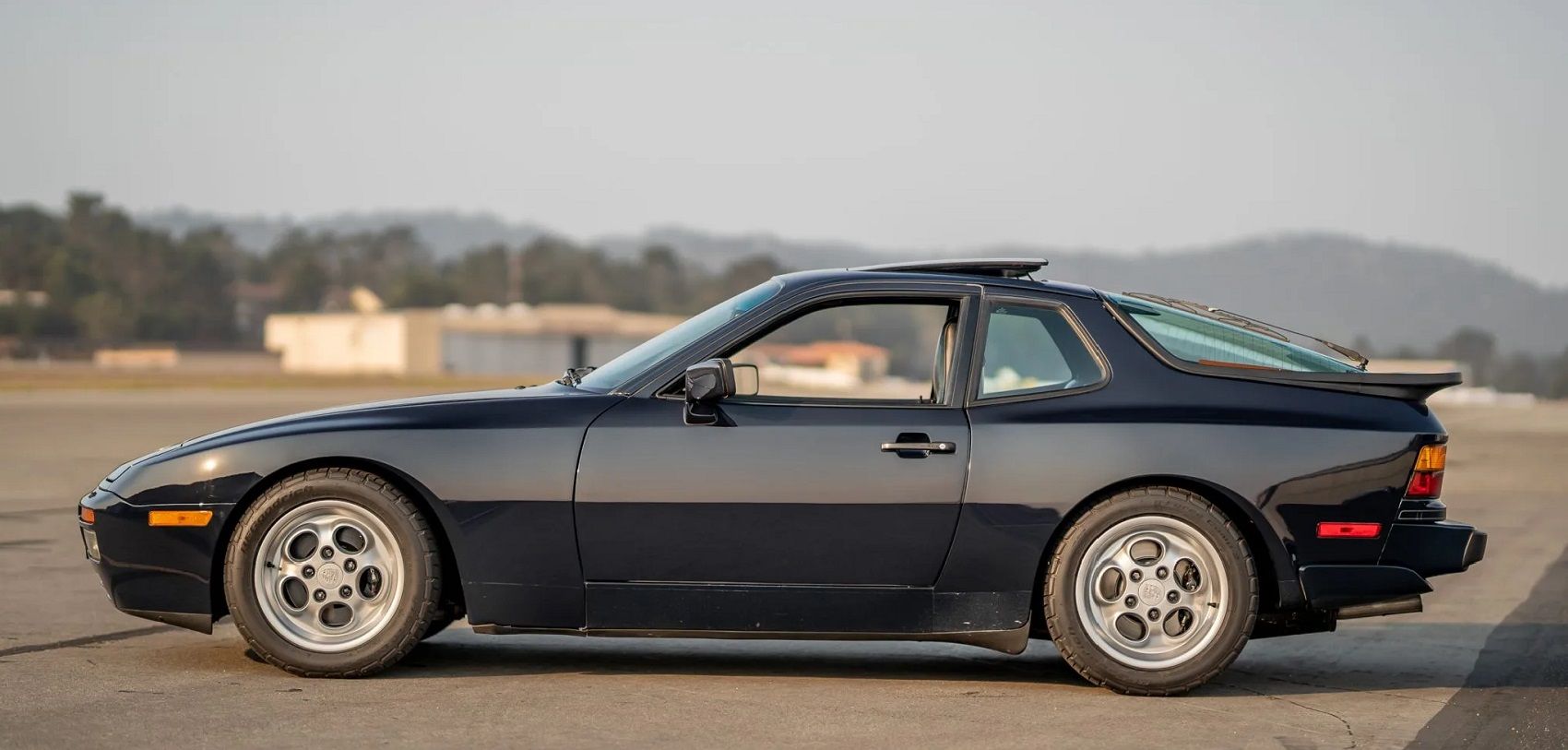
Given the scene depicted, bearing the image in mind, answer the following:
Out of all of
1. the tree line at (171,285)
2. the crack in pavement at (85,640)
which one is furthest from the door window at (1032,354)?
the tree line at (171,285)

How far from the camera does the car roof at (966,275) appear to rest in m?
6.77

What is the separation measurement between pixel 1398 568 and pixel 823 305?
2.27 metres

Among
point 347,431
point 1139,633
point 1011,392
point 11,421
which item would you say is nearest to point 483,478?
point 347,431

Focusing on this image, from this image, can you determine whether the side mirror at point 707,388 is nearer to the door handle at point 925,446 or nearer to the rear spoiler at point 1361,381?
the door handle at point 925,446

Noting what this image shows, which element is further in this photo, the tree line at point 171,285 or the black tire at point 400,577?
the tree line at point 171,285

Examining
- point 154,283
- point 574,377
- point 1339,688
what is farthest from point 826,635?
point 154,283

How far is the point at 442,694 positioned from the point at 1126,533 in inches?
96.0

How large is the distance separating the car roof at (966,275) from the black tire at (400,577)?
1.65m

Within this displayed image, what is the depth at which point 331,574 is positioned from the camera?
21.1 ft

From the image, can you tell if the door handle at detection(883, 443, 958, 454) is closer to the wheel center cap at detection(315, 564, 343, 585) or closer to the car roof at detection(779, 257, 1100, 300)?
the car roof at detection(779, 257, 1100, 300)

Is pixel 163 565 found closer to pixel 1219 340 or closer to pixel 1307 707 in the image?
pixel 1219 340

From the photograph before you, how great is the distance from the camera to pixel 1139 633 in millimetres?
6516

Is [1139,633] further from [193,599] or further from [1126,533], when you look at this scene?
[193,599]

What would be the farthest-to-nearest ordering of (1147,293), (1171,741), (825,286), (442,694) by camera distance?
(1147,293)
(825,286)
(442,694)
(1171,741)
